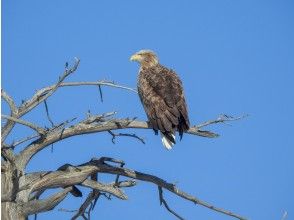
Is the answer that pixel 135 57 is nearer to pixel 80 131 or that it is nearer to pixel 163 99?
pixel 163 99

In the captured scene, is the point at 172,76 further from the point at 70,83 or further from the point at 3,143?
the point at 3,143

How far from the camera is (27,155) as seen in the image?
28.9 feet

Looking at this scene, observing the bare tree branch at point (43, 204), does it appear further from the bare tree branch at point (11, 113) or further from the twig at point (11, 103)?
the twig at point (11, 103)

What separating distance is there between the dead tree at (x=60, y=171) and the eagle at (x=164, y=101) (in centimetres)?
26

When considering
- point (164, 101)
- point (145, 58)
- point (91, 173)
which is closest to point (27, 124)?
point (91, 173)

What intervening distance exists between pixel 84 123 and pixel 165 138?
3.55ft

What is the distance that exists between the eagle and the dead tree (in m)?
0.26

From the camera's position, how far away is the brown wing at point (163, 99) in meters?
8.99

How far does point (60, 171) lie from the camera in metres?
9.23

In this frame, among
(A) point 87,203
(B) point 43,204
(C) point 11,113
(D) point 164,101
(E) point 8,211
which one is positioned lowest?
(E) point 8,211

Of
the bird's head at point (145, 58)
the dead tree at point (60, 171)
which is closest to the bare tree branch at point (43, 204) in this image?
the dead tree at point (60, 171)

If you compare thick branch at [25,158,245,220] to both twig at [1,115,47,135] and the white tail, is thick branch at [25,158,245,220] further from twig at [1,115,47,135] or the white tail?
twig at [1,115,47,135]

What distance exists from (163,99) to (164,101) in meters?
0.05

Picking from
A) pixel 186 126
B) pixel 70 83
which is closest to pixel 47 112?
pixel 70 83
